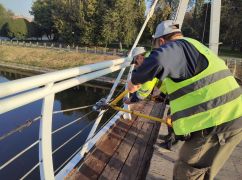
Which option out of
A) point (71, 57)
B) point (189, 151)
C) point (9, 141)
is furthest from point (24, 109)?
point (71, 57)

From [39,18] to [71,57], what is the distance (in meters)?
17.7

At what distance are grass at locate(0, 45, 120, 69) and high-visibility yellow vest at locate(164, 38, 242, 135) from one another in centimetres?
2763

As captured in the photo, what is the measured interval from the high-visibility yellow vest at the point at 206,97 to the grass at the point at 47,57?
27.6 meters

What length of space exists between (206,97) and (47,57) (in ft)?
107

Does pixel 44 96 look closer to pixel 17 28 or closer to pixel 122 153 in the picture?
pixel 122 153

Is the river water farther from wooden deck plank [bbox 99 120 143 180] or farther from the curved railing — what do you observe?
the curved railing

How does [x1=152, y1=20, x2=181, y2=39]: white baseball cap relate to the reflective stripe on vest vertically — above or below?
above

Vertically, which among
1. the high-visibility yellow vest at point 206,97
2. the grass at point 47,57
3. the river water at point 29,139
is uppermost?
the high-visibility yellow vest at point 206,97

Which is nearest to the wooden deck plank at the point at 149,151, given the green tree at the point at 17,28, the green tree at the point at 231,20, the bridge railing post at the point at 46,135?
the bridge railing post at the point at 46,135

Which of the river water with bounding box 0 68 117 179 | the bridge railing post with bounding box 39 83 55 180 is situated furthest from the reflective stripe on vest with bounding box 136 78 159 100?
the river water with bounding box 0 68 117 179

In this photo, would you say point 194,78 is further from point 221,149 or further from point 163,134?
point 163,134

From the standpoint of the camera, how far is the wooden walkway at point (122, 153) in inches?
123

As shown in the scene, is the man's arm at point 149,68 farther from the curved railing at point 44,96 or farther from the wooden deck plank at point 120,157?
the wooden deck plank at point 120,157

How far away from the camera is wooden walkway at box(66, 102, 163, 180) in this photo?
3.13 metres
